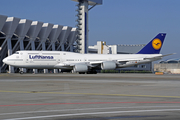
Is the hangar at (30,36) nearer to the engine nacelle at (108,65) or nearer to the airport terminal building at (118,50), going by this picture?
the airport terminal building at (118,50)

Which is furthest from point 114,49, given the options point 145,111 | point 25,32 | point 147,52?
point 145,111

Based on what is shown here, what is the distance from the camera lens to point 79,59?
57312mm

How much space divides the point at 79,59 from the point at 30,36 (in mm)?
39949

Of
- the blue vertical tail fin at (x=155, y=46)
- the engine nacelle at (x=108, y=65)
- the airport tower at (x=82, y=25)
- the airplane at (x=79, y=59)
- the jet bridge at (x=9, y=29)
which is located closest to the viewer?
the airplane at (x=79, y=59)

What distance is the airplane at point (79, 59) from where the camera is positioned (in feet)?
173

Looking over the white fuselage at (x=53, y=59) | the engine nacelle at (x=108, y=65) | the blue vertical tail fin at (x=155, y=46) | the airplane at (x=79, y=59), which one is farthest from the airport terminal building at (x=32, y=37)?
the blue vertical tail fin at (x=155, y=46)

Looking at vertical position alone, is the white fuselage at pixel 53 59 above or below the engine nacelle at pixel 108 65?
above

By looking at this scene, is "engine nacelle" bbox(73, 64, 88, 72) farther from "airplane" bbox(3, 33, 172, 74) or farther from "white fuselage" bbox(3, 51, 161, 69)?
"white fuselage" bbox(3, 51, 161, 69)

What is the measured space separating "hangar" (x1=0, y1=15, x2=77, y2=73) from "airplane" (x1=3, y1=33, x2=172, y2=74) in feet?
93.8

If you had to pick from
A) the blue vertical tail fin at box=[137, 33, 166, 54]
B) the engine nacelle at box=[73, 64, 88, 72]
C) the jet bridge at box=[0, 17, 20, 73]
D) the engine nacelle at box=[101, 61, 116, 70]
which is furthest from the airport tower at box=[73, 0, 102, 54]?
the engine nacelle at box=[73, 64, 88, 72]

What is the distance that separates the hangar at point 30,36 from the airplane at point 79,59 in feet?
93.8

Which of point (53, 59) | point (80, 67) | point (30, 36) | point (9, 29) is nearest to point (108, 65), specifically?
point (80, 67)

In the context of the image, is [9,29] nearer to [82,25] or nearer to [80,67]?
[80,67]

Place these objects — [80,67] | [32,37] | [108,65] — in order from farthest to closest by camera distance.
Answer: [32,37] < [108,65] < [80,67]
